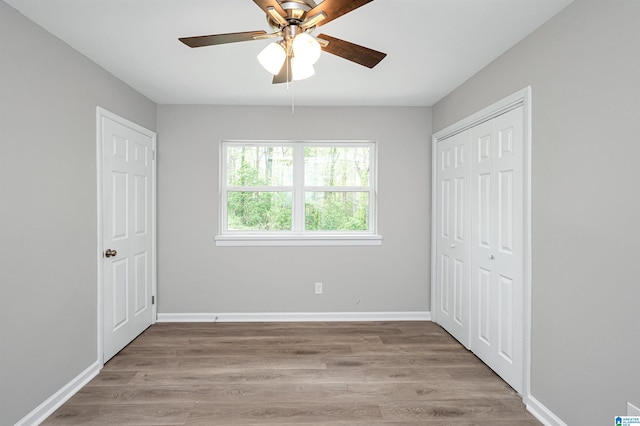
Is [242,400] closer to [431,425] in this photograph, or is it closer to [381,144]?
[431,425]

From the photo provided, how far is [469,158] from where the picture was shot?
3168mm

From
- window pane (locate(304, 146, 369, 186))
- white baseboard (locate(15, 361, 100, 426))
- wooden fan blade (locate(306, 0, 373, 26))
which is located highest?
wooden fan blade (locate(306, 0, 373, 26))

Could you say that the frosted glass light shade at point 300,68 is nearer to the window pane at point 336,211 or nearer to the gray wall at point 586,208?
the gray wall at point 586,208

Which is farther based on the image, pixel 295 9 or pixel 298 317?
pixel 298 317

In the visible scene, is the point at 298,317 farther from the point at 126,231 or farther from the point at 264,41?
the point at 264,41

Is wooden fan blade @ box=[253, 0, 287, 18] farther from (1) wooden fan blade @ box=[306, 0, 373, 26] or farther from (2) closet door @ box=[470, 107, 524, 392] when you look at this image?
(2) closet door @ box=[470, 107, 524, 392]

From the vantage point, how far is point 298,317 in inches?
157

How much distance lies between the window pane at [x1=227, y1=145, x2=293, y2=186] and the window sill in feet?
2.06

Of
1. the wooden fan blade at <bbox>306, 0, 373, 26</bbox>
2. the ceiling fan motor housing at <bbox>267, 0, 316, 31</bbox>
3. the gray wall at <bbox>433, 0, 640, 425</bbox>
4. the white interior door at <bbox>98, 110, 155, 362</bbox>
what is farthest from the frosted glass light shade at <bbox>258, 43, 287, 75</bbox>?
the white interior door at <bbox>98, 110, 155, 362</bbox>

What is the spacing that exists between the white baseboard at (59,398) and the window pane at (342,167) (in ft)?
8.77

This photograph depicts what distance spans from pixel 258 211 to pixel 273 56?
2.56 metres

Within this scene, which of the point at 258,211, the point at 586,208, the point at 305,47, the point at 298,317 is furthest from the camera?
the point at 258,211

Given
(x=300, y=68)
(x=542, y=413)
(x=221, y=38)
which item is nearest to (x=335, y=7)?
(x=300, y=68)

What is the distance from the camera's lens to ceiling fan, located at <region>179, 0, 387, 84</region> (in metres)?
1.48
